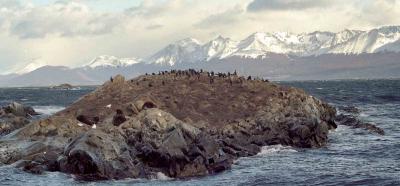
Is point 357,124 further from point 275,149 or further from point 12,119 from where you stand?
point 12,119

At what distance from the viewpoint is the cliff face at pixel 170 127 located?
3772cm

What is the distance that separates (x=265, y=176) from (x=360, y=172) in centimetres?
575

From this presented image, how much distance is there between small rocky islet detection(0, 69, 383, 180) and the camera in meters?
37.8

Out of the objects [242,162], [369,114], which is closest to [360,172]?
[242,162]

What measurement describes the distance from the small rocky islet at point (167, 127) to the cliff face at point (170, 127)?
7 cm

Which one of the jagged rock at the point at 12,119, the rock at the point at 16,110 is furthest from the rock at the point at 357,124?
the rock at the point at 16,110

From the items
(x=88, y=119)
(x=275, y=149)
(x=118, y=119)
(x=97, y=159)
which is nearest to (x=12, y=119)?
(x=88, y=119)

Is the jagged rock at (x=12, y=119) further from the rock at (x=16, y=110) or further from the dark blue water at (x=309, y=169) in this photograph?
the dark blue water at (x=309, y=169)

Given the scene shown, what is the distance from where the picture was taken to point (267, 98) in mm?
56594

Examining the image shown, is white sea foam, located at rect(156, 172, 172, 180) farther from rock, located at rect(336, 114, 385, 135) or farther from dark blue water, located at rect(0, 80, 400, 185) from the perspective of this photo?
rock, located at rect(336, 114, 385, 135)

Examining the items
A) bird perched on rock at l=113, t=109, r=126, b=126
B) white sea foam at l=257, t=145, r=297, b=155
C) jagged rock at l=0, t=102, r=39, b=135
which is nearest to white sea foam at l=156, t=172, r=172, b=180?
bird perched on rock at l=113, t=109, r=126, b=126

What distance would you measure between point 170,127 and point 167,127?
0.20m

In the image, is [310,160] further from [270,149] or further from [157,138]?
[157,138]

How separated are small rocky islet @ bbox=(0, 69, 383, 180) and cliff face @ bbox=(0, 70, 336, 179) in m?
0.07
